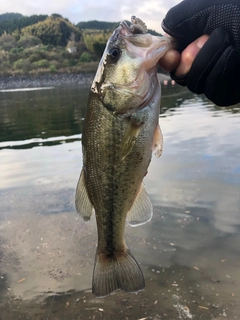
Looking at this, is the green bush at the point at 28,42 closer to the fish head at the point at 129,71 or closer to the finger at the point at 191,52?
the fish head at the point at 129,71

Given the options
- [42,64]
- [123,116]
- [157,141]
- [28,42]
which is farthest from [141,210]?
[28,42]

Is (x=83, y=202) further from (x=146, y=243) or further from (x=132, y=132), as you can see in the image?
(x=146, y=243)

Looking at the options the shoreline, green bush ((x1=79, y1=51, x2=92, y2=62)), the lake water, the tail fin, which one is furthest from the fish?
green bush ((x1=79, y1=51, x2=92, y2=62))

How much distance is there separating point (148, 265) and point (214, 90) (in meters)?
4.01

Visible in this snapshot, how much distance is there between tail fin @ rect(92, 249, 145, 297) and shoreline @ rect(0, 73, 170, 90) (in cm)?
7641

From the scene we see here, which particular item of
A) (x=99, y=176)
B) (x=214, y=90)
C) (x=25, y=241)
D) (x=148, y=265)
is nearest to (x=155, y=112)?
(x=214, y=90)

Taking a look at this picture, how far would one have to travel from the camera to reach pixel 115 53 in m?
2.46

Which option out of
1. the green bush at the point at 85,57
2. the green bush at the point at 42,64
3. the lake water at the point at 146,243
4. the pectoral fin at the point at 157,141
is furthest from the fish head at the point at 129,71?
the green bush at the point at 85,57

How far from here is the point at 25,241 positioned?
6.80 meters

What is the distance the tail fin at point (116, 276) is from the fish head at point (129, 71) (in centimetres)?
130

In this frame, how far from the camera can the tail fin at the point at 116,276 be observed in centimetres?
292

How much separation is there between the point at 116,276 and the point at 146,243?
3575 millimetres

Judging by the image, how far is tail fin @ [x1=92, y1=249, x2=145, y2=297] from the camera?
292cm

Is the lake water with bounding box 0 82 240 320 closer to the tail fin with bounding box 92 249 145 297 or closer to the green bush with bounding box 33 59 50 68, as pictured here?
Result: the tail fin with bounding box 92 249 145 297
